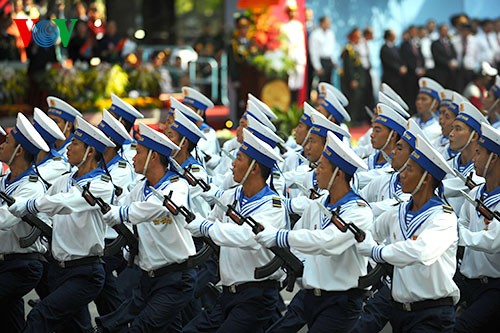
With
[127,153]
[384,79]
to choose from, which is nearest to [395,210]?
[127,153]

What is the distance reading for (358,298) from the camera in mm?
7938

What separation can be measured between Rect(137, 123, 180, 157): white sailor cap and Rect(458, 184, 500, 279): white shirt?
87.6 inches

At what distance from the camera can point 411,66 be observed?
23250mm

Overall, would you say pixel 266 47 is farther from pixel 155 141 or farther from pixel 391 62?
pixel 155 141

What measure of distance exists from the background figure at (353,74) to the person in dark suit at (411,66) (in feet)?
2.97

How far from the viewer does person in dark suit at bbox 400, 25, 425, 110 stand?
2328 centimetres

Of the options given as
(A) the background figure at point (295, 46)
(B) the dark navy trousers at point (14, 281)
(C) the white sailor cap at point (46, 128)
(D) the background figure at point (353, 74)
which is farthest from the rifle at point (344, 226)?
(D) the background figure at point (353, 74)

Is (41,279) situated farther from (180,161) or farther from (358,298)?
(358,298)

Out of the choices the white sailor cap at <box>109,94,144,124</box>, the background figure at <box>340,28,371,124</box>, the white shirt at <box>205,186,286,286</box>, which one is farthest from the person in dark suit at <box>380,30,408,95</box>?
the white shirt at <box>205,186,286,286</box>

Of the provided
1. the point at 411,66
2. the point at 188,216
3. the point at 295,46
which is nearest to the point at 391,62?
the point at 411,66

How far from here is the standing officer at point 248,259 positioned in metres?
8.22

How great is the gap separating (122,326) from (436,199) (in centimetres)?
272

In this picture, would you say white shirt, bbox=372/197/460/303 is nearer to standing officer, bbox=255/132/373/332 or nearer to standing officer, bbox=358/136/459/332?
standing officer, bbox=358/136/459/332

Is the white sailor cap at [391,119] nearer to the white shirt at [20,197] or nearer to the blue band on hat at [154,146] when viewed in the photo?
the blue band on hat at [154,146]
